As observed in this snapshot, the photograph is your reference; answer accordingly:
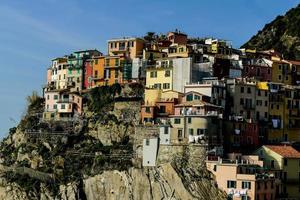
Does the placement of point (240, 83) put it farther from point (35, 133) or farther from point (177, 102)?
point (35, 133)

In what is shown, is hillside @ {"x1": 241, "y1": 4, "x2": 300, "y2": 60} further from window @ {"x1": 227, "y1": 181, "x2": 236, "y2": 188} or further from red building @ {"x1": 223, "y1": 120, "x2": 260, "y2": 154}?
window @ {"x1": 227, "y1": 181, "x2": 236, "y2": 188}

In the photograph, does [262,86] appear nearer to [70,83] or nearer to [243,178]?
[243,178]

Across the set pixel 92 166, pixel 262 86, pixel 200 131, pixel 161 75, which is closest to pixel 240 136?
pixel 200 131

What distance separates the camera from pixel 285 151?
7362cm

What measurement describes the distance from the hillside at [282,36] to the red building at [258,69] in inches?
957

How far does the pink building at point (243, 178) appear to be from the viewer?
219 feet

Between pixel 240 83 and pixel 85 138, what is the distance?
66.1 ft

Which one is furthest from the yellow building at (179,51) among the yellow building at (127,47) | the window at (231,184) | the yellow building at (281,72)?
the window at (231,184)

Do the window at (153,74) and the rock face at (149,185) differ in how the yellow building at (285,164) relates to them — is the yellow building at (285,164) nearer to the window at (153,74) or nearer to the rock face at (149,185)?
the rock face at (149,185)

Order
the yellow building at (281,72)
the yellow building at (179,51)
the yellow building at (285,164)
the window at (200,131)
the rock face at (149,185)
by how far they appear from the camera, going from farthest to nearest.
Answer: the yellow building at (281,72) → the yellow building at (179,51) → the yellow building at (285,164) → the window at (200,131) → the rock face at (149,185)

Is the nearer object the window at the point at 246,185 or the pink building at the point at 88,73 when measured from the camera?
the window at the point at 246,185

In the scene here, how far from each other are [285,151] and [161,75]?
1893cm

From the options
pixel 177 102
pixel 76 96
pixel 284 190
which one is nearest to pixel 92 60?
pixel 76 96

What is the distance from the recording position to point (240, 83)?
262ft
